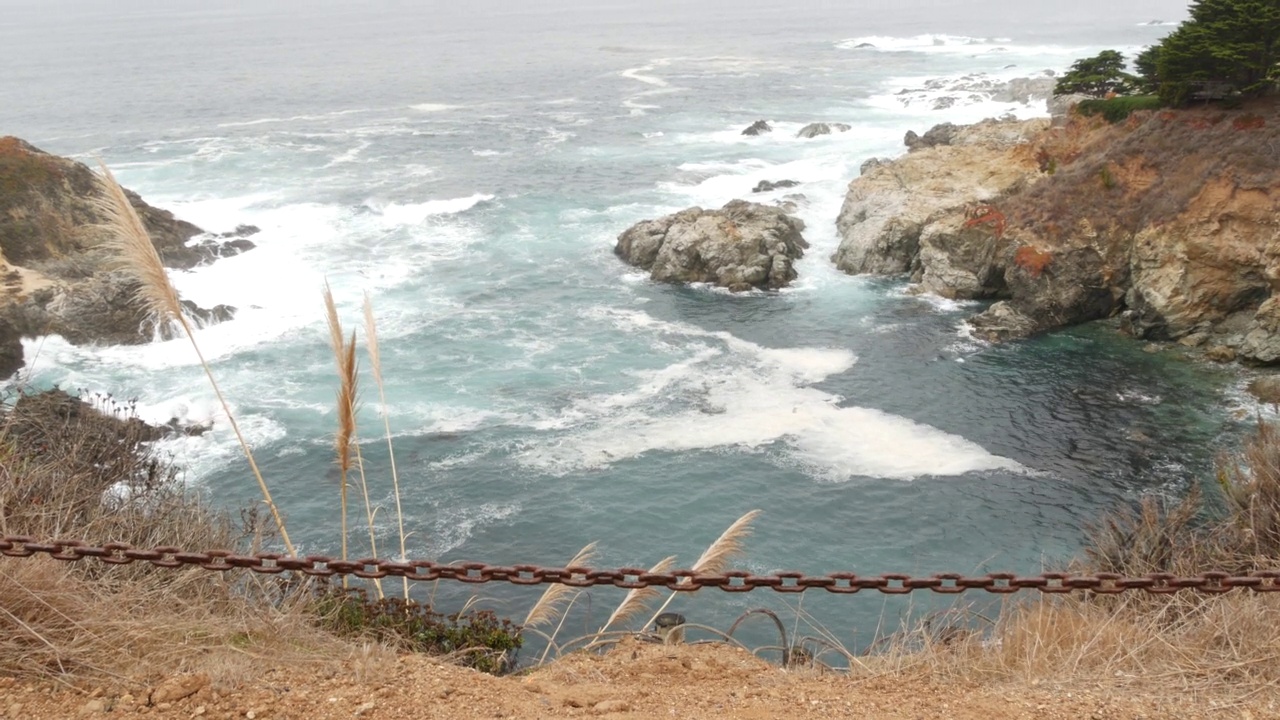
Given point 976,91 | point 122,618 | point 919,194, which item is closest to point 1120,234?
point 919,194

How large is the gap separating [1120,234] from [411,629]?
30.1m

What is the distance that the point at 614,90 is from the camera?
278 feet

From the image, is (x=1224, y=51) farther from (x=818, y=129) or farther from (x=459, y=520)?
(x=818, y=129)

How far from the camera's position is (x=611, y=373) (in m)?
29.3

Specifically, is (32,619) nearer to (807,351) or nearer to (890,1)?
(807,351)

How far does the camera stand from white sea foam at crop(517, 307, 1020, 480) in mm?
23969

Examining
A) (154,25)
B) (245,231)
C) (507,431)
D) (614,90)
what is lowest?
(507,431)

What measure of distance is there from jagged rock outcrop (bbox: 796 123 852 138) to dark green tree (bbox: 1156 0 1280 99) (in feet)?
87.6


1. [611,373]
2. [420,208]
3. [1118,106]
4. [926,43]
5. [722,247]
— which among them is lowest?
[611,373]

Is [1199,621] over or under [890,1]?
under

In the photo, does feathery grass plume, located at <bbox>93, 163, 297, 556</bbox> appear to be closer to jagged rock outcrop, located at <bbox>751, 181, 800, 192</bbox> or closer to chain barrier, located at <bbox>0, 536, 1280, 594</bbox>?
chain barrier, located at <bbox>0, 536, 1280, 594</bbox>

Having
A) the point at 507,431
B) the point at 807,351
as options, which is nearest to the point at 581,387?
the point at 507,431

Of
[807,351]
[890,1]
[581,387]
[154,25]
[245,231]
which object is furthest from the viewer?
[890,1]

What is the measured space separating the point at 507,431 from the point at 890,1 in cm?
18429
